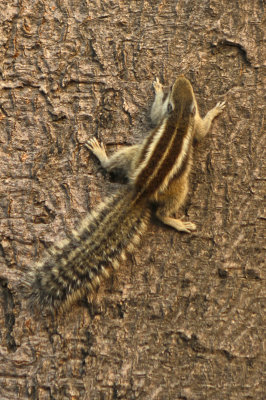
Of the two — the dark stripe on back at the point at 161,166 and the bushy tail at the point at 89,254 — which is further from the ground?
the dark stripe on back at the point at 161,166

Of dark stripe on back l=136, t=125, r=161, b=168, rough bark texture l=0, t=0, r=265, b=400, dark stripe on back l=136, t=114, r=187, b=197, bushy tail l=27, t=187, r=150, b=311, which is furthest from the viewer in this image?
dark stripe on back l=136, t=125, r=161, b=168

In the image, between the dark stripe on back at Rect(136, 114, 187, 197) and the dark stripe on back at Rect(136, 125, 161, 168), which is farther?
the dark stripe on back at Rect(136, 125, 161, 168)

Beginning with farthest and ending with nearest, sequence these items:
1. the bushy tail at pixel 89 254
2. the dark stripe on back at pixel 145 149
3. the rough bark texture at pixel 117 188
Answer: the dark stripe on back at pixel 145 149 < the bushy tail at pixel 89 254 < the rough bark texture at pixel 117 188

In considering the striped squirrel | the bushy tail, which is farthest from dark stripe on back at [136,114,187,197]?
the bushy tail

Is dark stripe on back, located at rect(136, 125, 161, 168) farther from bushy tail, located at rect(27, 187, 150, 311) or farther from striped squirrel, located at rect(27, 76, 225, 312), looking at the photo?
bushy tail, located at rect(27, 187, 150, 311)

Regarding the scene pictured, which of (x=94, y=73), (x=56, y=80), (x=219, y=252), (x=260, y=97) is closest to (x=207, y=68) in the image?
(x=260, y=97)

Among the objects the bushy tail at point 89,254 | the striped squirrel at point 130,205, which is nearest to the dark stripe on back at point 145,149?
the striped squirrel at point 130,205

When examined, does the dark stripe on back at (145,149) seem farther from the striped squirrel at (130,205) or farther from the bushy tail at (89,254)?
the bushy tail at (89,254)
